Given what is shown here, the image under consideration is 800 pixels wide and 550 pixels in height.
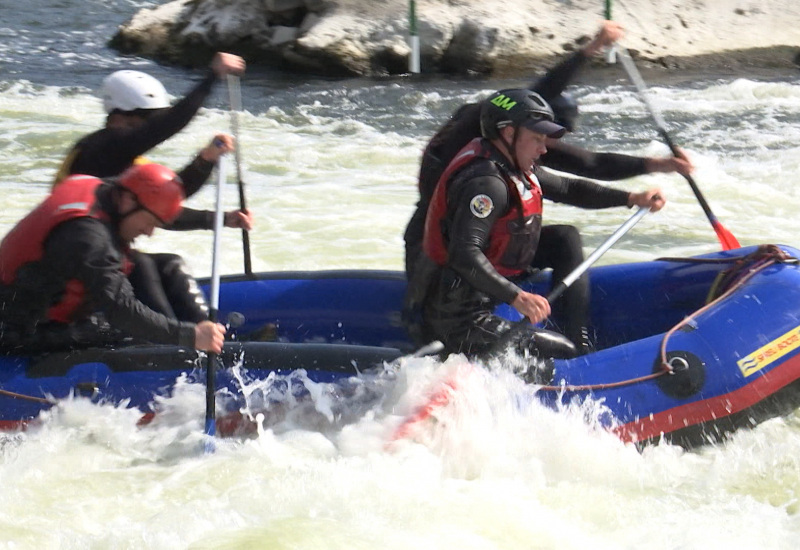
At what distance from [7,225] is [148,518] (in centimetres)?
464

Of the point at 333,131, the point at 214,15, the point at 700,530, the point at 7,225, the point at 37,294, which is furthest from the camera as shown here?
the point at 214,15

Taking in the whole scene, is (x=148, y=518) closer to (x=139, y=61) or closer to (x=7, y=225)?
(x=7, y=225)

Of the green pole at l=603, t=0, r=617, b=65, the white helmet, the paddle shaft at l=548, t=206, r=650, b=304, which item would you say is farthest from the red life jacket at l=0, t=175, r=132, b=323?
the green pole at l=603, t=0, r=617, b=65

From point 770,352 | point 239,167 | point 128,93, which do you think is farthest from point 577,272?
point 128,93

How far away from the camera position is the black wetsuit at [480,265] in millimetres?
4098

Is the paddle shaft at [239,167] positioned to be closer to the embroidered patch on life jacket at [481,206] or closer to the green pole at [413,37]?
the embroidered patch on life jacket at [481,206]

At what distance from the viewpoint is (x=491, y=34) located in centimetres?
1304

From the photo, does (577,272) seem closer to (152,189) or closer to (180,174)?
(152,189)

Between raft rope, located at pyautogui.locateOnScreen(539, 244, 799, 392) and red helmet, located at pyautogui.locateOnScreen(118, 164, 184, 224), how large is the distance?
1509mm

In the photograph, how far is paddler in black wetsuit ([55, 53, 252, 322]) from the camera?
465cm

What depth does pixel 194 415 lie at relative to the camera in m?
4.37

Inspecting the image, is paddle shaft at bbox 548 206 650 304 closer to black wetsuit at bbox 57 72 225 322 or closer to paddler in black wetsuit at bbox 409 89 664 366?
paddler in black wetsuit at bbox 409 89 664 366

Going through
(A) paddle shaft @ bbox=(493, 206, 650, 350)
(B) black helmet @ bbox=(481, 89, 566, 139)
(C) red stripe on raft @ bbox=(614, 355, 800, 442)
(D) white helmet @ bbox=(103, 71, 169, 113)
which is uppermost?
(B) black helmet @ bbox=(481, 89, 566, 139)

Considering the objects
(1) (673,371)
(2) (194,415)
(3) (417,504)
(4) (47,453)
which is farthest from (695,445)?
(4) (47,453)
